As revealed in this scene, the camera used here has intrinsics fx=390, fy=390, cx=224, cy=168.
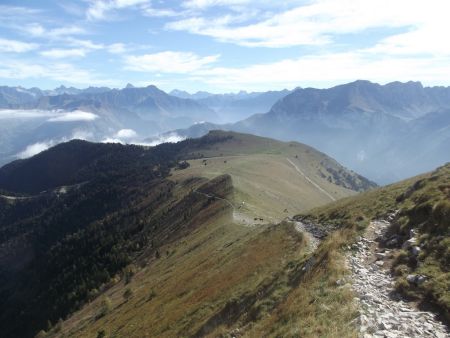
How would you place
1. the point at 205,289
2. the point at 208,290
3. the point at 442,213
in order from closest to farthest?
the point at 442,213, the point at 208,290, the point at 205,289

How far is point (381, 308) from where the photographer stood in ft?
71.1

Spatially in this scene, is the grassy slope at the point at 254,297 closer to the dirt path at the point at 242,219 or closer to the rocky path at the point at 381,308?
the rocky path at the point at 381,308

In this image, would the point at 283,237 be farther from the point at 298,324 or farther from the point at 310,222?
the point at 298,324

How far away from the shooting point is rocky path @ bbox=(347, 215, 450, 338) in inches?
755

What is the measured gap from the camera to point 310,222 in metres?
59.2

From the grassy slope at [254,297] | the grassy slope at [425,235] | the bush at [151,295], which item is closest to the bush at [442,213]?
the grassy slope at [425,235]

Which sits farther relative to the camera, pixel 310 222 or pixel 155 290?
pixel 155 290

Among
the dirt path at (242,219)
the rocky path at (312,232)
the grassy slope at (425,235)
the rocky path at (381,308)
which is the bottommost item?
the dirt path at (242,219)

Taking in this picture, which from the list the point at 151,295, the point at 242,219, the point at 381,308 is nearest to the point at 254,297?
the point at 381,308

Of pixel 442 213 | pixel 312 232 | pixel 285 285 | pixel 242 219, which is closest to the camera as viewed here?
pixel 442 213

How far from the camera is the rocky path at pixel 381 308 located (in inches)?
755

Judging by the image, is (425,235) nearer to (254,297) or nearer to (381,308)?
(381,308)

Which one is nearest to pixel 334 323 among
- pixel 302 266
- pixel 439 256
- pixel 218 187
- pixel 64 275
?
pixel 439 256

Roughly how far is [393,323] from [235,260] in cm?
3641
